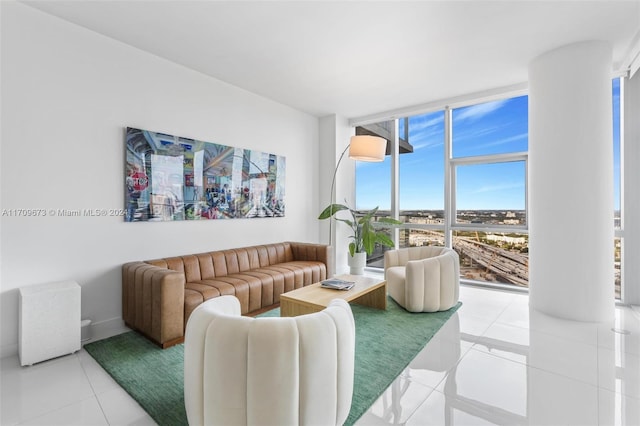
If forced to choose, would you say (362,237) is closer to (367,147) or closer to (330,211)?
(330,211)

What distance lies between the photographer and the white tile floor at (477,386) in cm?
177

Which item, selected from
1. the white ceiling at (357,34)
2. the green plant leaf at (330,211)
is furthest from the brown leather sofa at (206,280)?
the white ceiling at (357,34)

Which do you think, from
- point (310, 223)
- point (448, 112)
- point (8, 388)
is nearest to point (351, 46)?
point (448, 112)

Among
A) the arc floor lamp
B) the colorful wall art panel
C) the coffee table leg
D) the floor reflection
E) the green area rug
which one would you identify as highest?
the arc floor lamp

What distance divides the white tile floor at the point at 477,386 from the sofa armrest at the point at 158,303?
0.46 m

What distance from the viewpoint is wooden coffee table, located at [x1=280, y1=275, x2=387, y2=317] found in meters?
2.65

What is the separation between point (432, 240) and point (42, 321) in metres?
4.87

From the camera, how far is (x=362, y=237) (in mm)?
5125

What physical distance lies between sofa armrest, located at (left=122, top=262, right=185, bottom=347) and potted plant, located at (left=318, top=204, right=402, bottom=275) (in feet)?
9.17

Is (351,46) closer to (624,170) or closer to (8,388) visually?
(624,170)

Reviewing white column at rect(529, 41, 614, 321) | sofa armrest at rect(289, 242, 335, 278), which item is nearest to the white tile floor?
white column at rect(529, 41, 614, 321)

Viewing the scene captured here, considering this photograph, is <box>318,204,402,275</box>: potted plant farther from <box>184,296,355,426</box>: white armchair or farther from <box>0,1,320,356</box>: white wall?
<box>184,296,355,426</box>: white armchair

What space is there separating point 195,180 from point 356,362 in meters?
2.70

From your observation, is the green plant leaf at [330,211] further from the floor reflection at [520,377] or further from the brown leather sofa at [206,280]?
the floor reflection at [520,377]
